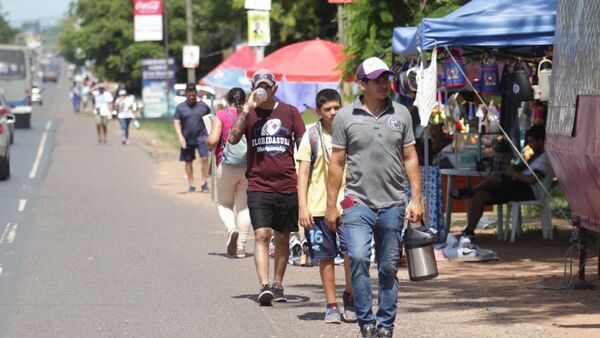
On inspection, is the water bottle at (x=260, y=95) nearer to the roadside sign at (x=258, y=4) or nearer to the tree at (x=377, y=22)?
the tree at (x=377, y=22)

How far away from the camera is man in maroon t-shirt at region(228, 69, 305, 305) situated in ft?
32.9

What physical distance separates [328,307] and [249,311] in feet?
3.04

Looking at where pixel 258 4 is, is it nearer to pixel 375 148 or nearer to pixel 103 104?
pixel 375 148

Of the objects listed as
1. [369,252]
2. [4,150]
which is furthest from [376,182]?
[4,150]

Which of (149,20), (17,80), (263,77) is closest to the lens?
(263,77)

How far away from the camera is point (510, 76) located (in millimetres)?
13156

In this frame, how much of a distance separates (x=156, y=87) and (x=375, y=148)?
46.4 m

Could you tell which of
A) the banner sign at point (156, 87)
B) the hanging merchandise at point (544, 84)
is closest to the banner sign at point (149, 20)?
the banner sign at point (156, 87)

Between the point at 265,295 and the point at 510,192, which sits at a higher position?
the point at 510,192

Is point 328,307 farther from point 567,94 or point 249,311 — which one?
point 567,94

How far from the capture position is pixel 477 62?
1524cm

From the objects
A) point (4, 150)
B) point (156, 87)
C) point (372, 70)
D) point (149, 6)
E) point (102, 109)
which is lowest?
point (156, 87)

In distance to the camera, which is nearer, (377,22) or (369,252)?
(369,252)

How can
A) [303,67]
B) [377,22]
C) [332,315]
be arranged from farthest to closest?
[303,67] < [377,22] < [332,315]
